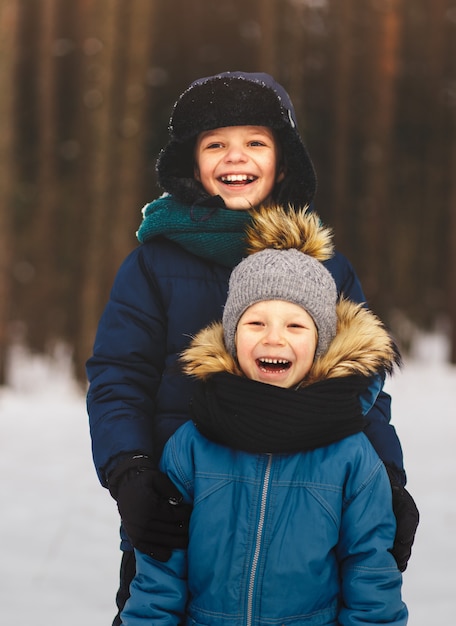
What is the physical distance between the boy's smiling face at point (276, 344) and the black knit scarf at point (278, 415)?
78 mm

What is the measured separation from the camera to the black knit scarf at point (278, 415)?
1.80m


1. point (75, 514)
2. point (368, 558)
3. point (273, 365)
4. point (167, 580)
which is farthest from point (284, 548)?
point (75, 514)

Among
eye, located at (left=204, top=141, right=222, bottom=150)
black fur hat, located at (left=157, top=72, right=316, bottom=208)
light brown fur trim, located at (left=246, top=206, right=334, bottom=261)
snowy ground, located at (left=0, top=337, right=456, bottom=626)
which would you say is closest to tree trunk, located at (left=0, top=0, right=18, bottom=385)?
snowy ground, located at (left=0, top=337, right=456, bottom=626)

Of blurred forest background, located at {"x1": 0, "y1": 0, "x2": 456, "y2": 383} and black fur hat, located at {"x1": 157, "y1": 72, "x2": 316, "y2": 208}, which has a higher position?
blurred forest background, located at {"x1": 0, "y1": 0, "x2": 456, "y2": 383}

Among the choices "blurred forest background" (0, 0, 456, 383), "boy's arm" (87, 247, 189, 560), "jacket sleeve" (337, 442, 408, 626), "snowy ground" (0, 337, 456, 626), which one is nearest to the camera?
"jacket sleeve" (337, 442, 408, 626)

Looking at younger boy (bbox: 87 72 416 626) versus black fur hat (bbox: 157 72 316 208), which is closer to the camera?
younger boy (bbox: 87 72 416 626)

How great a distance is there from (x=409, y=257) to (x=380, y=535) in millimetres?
12167

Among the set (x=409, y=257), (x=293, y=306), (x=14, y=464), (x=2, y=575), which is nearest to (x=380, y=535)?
(x=293, y=306)

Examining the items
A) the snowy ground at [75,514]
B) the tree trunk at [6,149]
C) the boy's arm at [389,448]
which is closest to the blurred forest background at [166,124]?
the tree trunk at [6,149]

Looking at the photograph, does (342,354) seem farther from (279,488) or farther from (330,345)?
(279,488)

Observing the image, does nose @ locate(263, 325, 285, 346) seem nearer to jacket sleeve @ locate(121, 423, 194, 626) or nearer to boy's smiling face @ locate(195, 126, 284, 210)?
jacket sleeve @ locate(121, 423, 194, 626)

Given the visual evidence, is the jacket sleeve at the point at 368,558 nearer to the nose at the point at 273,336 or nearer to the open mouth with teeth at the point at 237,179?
the nose at the point at 273,336

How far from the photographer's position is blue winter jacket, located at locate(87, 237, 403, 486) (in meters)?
2.05

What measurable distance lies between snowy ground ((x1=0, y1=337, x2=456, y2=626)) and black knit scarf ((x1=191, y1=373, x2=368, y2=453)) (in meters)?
1.73
